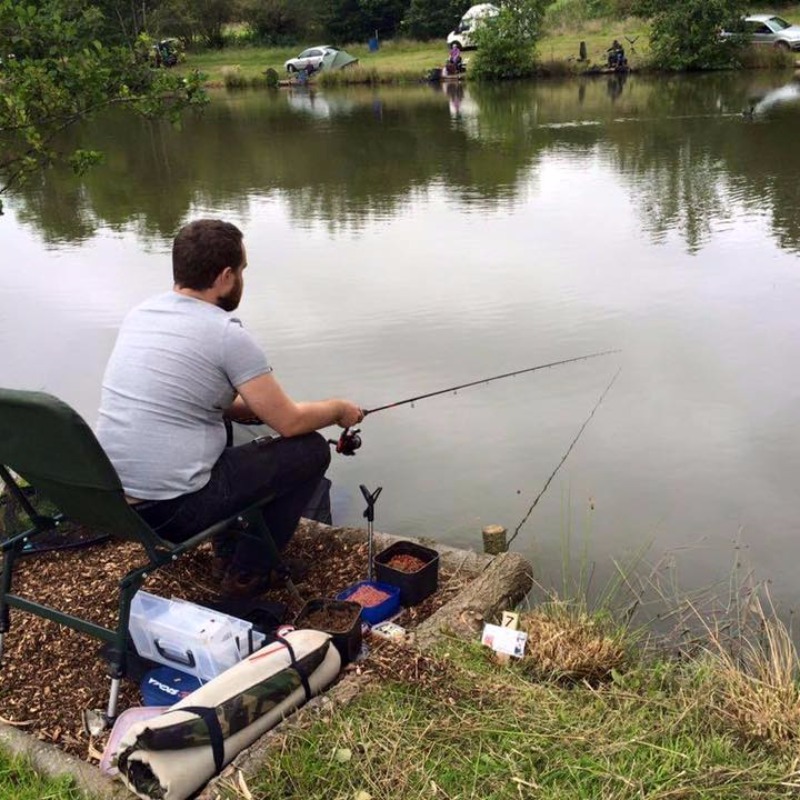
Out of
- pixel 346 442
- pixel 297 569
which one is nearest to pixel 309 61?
pixel 346 442

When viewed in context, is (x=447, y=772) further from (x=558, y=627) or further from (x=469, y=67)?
(x=469, y=67)

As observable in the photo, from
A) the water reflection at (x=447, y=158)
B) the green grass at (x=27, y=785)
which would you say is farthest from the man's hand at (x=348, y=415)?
the water reflection at (x=447, y=158)

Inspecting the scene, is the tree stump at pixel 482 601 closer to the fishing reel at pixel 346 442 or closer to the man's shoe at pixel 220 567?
the fishing reel at pixel 346 442

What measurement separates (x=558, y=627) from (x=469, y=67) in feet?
107

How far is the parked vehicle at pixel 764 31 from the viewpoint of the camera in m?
28.0

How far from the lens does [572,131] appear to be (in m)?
17.2

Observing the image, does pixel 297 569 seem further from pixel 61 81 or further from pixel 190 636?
pixel 61 81

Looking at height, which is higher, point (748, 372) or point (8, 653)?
point (8, 653)

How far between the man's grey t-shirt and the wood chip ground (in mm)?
630

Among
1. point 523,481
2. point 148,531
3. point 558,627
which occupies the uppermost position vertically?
point 148,531

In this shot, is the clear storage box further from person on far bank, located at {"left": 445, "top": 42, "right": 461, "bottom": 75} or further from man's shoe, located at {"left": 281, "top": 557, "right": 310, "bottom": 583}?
person on far bank, located at {"left": 445, "top": 42, "right": 461, "bottom": 75}

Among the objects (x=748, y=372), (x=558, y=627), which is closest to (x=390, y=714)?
(x=558, y=627)

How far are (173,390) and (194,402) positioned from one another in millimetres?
75

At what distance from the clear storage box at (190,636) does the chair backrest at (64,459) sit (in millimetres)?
247
